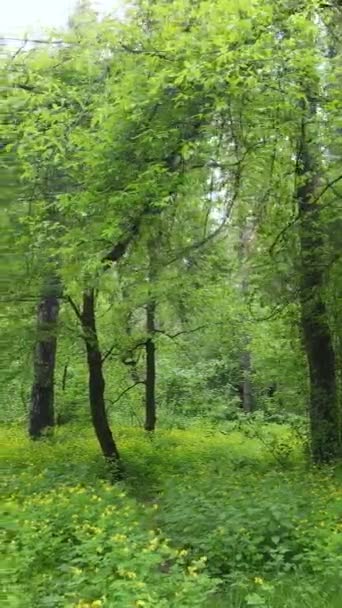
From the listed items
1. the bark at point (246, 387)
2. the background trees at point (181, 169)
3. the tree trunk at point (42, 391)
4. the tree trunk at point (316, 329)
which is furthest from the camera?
the bark at point (246, 387)

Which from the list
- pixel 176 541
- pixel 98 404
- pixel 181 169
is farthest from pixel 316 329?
pixel 176 541

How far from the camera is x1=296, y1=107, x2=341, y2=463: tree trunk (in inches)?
378

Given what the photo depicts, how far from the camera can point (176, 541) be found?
642 cm

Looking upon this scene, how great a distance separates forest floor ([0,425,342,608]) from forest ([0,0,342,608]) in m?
0.03

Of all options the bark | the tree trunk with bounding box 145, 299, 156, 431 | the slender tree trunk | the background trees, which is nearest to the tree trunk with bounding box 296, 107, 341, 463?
the background trees

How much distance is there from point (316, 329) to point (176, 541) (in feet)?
19.2

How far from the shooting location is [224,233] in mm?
10164

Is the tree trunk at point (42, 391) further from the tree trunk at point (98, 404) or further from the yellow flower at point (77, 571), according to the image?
the yellow flower at point (77, 571)

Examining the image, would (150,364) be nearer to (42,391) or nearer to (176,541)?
(42,391)

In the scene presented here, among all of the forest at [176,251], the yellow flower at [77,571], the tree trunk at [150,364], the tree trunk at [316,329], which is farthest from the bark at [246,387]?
the yellow flower at [77,571]

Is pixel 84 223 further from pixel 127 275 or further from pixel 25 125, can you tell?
pixel 127 275

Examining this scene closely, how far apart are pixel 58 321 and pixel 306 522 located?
692 cm

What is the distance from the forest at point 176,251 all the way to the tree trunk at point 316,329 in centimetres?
4

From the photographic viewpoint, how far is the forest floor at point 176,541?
4609 millimetres
